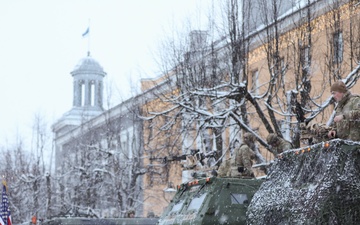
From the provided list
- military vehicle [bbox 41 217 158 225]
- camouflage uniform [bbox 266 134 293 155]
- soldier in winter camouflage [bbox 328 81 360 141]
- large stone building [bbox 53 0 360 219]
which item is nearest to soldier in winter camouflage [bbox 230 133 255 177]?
camouflage uniform [bbox 266 134 293 155]

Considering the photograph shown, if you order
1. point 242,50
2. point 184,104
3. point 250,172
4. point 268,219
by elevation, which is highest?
point 242,50

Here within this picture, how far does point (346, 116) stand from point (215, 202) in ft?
12.1

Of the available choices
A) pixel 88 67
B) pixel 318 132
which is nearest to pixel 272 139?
pixel 318 132

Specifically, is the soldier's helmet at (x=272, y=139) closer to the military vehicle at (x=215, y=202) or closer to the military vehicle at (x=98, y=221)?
the military vehicle at (x=215, y=202)

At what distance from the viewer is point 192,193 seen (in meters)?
14.1

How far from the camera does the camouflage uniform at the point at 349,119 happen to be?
33.7 ft

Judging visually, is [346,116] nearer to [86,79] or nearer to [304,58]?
[304,58]

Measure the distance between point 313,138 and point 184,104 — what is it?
36.4ft

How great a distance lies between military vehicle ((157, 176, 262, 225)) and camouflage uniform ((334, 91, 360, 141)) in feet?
10.8

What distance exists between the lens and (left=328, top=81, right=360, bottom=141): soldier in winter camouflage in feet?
33.7

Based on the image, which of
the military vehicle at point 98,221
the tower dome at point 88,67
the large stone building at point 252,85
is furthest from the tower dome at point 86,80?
the military vehicle at point 98,221

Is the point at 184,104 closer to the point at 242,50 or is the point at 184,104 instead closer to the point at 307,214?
the point at 242,50

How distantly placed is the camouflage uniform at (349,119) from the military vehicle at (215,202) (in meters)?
3.30

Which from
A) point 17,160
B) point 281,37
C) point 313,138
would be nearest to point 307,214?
point 313,138
